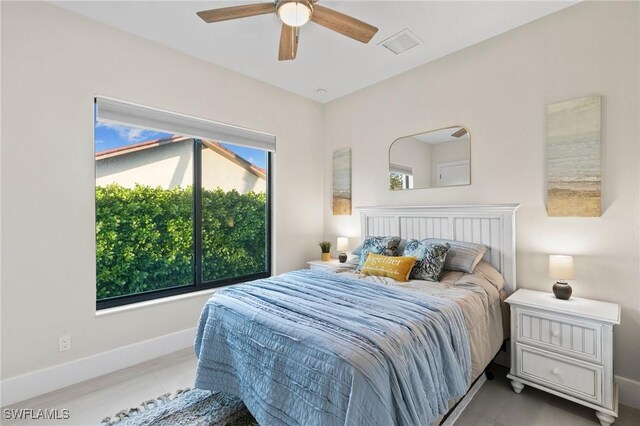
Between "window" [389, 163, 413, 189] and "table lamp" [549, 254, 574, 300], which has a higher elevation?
"window" [389, 163, 413, 189]

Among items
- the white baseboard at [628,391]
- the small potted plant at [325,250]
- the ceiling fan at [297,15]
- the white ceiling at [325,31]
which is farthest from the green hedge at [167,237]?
the white baseboard at [628,391]

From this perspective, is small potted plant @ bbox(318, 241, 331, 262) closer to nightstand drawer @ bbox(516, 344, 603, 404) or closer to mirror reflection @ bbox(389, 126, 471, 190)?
mirror reflection @ bbox(389, 126, 471, 190)

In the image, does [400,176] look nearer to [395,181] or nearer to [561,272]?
[395,181]

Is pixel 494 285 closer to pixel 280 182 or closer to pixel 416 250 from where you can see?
pixel 416 250

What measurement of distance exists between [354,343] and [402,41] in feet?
8.85

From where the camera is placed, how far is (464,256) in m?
2.56

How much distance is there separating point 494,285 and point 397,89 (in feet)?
7.81

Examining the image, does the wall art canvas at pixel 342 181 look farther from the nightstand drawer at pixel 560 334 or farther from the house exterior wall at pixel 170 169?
the nightstand drawer at pixel 560 334

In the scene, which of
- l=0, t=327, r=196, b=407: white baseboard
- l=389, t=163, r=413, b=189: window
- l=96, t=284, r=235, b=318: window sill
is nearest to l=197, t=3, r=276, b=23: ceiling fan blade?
l=389, t=163, r=413, b=189: window

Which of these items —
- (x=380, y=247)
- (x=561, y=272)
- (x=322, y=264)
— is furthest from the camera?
(x=322, y=264)

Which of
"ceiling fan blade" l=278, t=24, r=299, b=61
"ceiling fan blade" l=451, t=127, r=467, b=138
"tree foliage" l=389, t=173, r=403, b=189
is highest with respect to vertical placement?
"ceiling fan blade" l=278, t=24, r=299, b=61

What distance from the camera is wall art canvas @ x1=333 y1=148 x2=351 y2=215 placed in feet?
13.4

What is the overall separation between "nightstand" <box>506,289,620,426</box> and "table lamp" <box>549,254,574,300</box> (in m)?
0.06

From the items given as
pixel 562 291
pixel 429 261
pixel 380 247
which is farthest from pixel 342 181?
pixel 562 291
